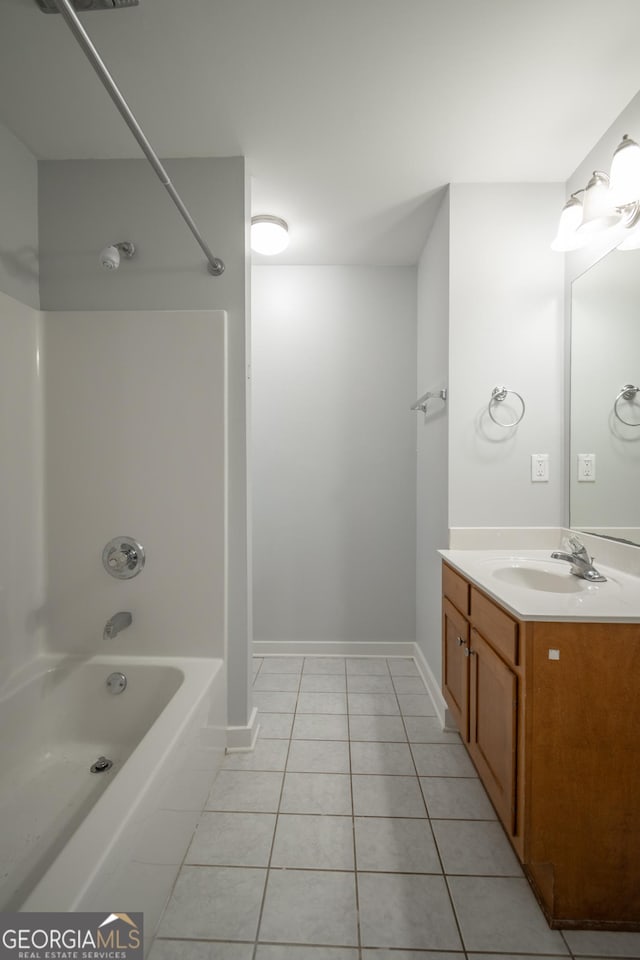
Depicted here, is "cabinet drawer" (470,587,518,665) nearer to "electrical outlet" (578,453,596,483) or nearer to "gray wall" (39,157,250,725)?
"electrical outlet" (578,453,596,483)

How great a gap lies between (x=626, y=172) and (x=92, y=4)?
1.63 meters

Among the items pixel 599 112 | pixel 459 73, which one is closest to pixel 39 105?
pixel 459 73

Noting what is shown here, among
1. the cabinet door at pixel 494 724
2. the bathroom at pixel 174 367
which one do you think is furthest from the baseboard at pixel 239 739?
the cabinet door at pixel 494 724

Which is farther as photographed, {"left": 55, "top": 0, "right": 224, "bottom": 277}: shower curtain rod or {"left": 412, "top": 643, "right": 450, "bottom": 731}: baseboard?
{"left": 412, "top": 643, "right": 450, "bottom": 731}: baseboard

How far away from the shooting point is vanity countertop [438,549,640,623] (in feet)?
3.73

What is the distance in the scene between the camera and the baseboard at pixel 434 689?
1.98 metres

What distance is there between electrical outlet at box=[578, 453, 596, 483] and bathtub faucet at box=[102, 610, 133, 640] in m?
1.92

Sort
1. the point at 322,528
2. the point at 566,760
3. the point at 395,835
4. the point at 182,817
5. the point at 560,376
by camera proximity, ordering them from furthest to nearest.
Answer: the point at 322,528
the point at 560,376
the point at 395,835
the point at 182,817
the point at 566,760

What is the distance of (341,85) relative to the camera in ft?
4.86

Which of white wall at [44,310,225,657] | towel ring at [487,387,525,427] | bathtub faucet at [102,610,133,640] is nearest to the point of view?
bathtub faucet at [102,610,133,640]

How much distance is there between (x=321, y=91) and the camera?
4.95 ft

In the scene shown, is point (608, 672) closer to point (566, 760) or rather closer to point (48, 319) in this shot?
point (566, 760)

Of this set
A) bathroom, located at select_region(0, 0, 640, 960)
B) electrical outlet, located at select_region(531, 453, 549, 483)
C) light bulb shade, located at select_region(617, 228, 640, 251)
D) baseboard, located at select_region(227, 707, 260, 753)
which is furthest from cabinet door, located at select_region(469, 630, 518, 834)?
light bulb shade, located at select_region(617, 228, 640, 251)

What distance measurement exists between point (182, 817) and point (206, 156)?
2.42m
